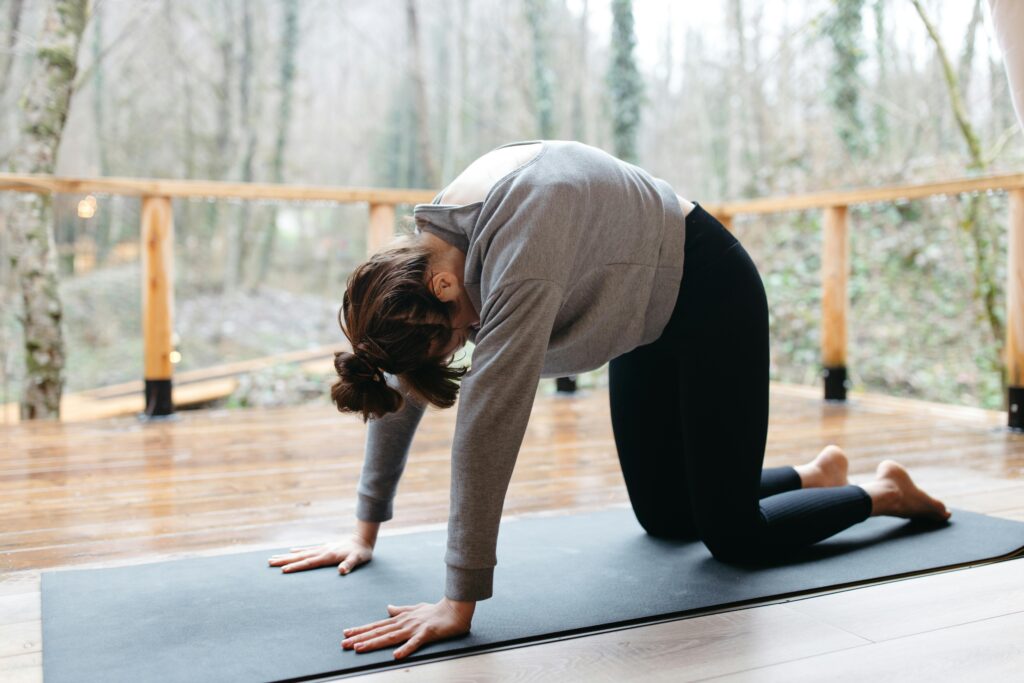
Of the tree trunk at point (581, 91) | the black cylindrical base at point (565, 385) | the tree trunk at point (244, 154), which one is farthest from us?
the tree trunk at point (244, 154)

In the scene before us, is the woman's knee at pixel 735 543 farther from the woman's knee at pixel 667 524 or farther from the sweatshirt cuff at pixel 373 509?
the sweatshirt cuff at pixel 373 509

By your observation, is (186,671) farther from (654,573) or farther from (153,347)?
(153,347)

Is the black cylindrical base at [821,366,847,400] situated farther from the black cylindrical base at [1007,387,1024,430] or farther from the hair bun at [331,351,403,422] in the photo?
the hair bun at [331,351,403,422]

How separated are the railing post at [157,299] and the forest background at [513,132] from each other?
71.5 inches

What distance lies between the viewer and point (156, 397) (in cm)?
339

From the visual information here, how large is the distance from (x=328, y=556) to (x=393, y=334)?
23.3 inches

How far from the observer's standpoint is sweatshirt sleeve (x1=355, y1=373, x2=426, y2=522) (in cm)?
156

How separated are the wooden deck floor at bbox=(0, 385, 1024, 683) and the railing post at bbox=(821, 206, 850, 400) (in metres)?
0.25

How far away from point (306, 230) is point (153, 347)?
800cm

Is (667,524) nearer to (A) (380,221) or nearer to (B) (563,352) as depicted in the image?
(B) (563,352)

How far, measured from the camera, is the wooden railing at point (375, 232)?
3160 mm

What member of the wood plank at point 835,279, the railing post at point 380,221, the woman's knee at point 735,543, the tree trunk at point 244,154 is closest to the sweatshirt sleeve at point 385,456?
the woman's knee at point 735,543

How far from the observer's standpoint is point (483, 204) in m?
1.31

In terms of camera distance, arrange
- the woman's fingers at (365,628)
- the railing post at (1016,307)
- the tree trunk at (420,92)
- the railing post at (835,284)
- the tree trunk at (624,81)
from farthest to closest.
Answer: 1. the tree trunk at (420,92)
2. the tree trunk at (624,81)
3. the railing post at (835,284)
4. the railing post at (1016,307)
5. the woman's fingers at (365,628)
